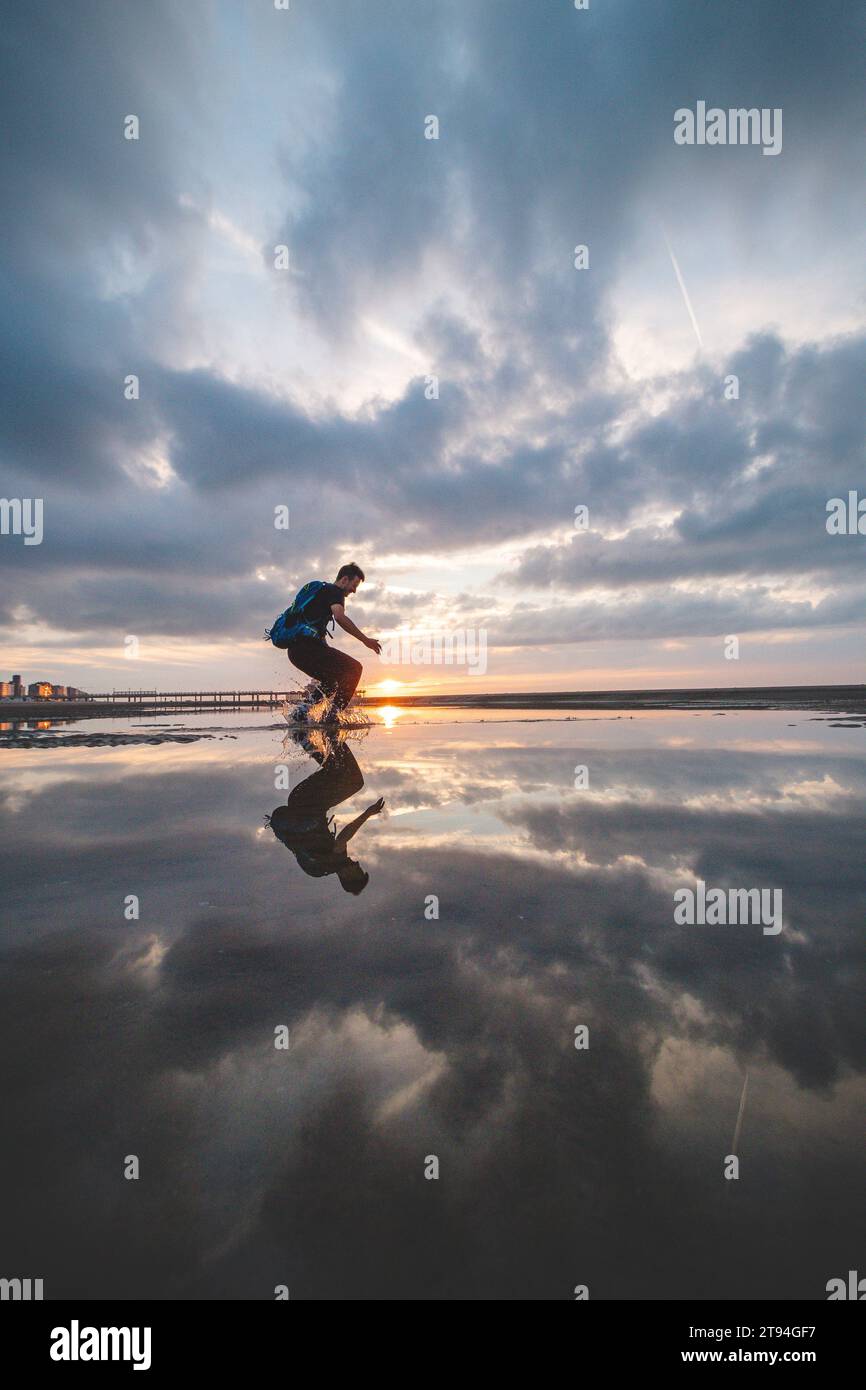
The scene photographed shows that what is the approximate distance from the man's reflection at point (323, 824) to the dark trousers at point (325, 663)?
2.92 meters

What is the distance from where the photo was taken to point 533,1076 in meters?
1.70

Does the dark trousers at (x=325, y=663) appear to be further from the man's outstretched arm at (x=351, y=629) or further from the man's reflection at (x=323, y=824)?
the man's reflection at (x=323, y=824)

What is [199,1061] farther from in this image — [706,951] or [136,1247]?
[706,951]

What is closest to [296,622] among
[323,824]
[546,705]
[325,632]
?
[325,632]

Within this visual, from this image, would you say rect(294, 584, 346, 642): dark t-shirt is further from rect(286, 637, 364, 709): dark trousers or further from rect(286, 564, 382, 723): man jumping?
rect(286, 637, 364, 709): dark trousers

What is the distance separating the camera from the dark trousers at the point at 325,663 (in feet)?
33.6

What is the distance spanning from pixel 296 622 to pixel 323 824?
6.24 meters

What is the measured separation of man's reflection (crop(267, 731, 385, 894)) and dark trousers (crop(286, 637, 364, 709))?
115 inches

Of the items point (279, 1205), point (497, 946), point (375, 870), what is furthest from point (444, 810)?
point (279, 1205)

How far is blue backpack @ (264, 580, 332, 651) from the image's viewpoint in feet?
33.3

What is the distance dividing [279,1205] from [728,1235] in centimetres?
97

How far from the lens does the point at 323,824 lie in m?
4.72

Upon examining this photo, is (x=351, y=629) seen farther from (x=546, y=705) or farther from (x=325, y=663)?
(x=546, y=705)
